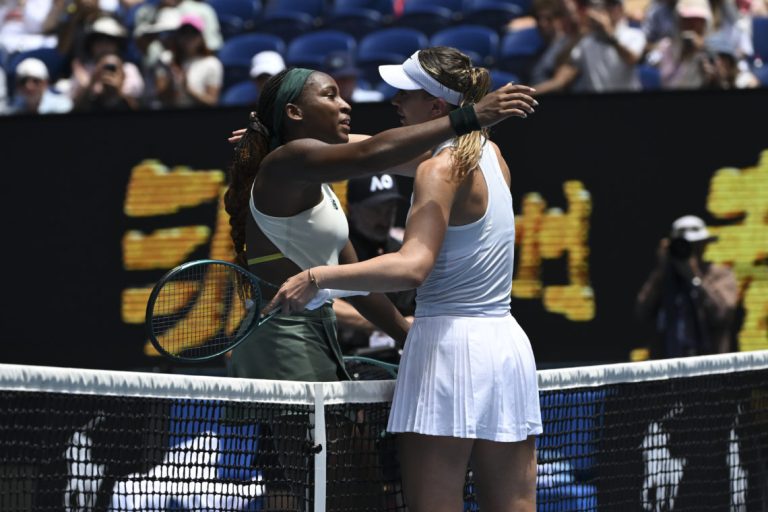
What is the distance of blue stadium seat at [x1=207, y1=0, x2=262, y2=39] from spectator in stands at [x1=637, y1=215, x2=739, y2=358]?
14.0 ft

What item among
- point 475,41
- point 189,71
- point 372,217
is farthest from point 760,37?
point 372,217

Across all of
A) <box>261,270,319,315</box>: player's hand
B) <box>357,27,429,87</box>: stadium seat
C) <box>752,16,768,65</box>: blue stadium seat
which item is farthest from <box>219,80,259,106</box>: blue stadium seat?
<box>261,270,319,315</box>: player's hand

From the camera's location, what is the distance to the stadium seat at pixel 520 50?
8758 millimetres

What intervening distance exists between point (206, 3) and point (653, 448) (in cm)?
664

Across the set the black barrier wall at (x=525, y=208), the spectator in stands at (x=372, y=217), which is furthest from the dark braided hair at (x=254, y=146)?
the black barrier wall at (x=525, y=208)

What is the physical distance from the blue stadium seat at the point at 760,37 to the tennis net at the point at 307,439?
4.50m

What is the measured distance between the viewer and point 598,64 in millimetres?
8273

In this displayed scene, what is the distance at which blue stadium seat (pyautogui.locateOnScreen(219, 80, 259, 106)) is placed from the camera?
29.8 ft

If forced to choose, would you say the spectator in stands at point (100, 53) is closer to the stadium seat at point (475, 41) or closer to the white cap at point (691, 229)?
the stadium seat at point (475, 41)

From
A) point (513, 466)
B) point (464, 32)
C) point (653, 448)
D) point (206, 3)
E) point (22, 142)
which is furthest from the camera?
point (206, 3)

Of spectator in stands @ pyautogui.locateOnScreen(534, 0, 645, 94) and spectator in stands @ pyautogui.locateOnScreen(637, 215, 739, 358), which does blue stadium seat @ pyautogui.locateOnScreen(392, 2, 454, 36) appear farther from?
spectator in stands @ pyautogui.locateOnScreen(637, 215, 739, 358)

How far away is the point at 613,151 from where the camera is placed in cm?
739

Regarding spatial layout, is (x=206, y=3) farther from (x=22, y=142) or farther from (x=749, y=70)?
(x=749, y=70)

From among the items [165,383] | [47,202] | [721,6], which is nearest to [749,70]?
[721,6]
